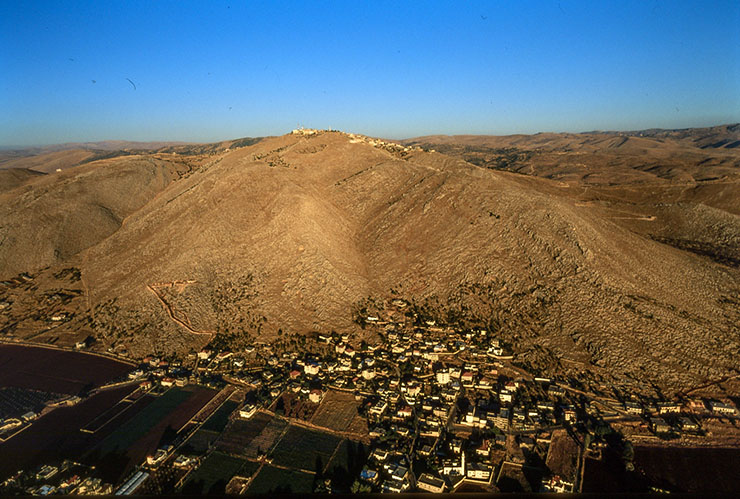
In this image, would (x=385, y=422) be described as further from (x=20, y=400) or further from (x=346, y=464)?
(x=20, y=400)

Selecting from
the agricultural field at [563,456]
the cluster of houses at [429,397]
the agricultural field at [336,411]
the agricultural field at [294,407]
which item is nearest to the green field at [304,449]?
the agricultural field at [336,411]

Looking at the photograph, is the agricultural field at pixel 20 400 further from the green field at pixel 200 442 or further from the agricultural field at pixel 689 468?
the agricultural field at pixel 689 468

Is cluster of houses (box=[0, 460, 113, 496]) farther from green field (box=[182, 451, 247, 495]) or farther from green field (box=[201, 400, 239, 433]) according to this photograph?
green field (box=[201, 400, 239, 433])

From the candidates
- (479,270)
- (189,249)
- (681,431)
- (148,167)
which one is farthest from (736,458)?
(148,167)

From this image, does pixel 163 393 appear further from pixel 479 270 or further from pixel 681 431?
pixel 681 431

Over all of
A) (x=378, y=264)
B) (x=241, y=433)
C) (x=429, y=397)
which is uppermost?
(x=378, y=264)

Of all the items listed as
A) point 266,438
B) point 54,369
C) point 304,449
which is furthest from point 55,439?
point 304,449
